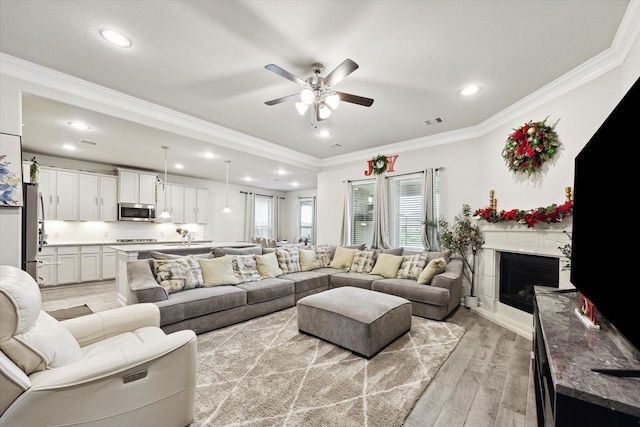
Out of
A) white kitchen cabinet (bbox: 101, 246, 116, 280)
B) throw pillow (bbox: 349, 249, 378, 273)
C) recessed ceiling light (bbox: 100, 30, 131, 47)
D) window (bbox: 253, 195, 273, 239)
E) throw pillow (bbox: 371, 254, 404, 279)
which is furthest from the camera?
window (bbox: 253, 195, 273, 239)

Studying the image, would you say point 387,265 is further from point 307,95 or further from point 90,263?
point 90,263

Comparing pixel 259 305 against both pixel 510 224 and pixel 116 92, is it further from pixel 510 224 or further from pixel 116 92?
pixel 510 224

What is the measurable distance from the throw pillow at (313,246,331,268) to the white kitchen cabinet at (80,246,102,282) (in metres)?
4.84

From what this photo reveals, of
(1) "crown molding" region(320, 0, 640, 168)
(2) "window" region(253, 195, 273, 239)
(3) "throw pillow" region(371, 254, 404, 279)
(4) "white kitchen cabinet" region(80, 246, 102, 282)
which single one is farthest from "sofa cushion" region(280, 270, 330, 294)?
(2) "window" region(253, 195, 273, 239)

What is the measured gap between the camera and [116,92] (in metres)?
3.19

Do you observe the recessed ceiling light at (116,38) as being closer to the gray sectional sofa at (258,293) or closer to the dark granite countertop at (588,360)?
the gray sectional sofa at (258,293)

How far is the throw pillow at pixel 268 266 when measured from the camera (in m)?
4.18

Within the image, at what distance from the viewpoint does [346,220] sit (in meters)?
5.89

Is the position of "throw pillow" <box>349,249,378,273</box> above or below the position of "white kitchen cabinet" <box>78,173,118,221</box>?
below

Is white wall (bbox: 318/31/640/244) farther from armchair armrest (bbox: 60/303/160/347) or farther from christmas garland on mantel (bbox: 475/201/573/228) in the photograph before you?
armchair armrest (bbox: 60/303/160/347)

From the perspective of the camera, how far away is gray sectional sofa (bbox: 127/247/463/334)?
114 inches

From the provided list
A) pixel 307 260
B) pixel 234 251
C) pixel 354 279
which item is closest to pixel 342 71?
pixel 234 251

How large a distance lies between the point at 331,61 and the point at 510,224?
3015mm

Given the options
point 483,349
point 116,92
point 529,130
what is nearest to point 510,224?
point 529,130
